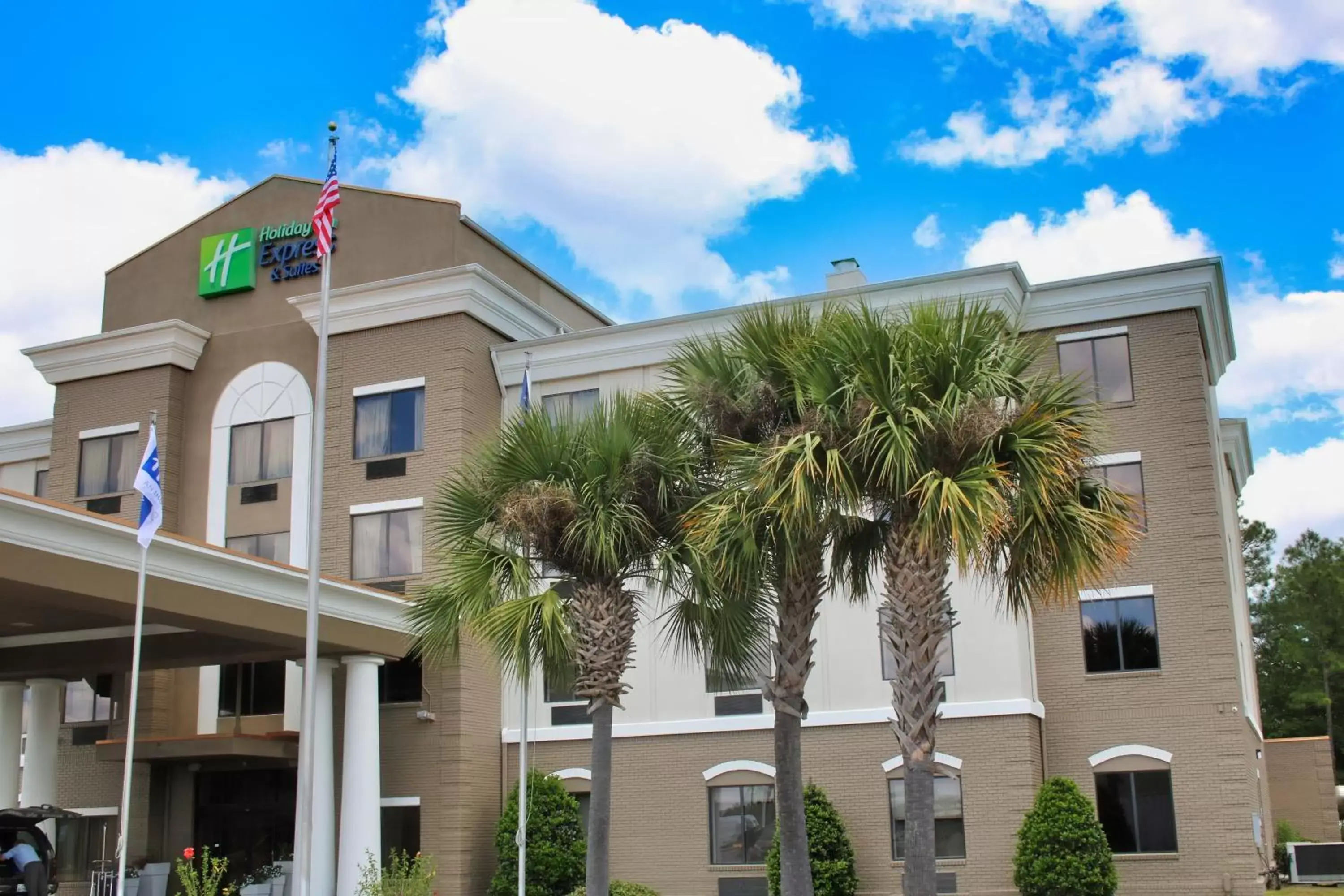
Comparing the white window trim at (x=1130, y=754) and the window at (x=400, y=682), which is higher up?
the window at (x=400, y=682)

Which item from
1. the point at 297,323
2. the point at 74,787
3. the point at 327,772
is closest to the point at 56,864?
the point at 74,787

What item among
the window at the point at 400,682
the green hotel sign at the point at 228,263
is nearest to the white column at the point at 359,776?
the window at the point at 400,682

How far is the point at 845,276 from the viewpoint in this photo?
31562mm

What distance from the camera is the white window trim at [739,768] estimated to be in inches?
1109

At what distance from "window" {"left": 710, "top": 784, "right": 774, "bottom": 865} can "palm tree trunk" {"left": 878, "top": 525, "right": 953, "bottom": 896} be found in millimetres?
12616

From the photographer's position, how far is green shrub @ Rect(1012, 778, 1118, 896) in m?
24.2

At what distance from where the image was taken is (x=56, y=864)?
103 feet

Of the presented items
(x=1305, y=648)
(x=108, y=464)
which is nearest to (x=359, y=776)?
(x=108, y=464)

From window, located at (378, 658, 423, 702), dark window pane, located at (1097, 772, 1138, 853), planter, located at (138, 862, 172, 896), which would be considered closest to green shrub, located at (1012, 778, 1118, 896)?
dark window pane, located at (1097, 772, 1138, 853)

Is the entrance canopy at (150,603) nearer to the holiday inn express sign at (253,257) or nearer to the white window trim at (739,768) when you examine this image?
the white window trim at (739,768)

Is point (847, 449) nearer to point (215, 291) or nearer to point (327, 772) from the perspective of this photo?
point (327, 772)

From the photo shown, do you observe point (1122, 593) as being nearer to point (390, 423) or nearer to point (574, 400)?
point (574, 400)

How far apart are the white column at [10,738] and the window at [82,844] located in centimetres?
305

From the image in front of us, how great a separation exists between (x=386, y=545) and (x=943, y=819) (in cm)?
1316
